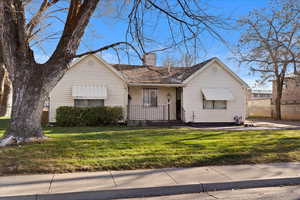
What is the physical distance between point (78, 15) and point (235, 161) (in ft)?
22.7

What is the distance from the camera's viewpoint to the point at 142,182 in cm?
470

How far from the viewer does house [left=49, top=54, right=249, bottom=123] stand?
1531 centimetres

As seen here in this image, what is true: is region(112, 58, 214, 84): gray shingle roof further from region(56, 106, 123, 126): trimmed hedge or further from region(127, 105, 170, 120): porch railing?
region(56, 106, 123, 126): trimmed hedge

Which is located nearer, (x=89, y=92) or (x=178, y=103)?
(x=89, y=92)

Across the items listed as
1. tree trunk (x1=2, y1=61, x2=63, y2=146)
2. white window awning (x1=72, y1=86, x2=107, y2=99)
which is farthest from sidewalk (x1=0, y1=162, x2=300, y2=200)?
white window awning (x1=72, y1=86, x2=107, y2=99)

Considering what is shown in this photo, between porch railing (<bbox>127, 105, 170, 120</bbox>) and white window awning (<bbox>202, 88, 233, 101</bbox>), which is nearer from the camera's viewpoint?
white window awning (<bbox>202, 88, 233, 101</bbox>)

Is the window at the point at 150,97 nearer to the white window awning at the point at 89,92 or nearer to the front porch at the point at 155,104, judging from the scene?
the front porch at the point at 155,104

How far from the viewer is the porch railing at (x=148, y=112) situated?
16406mm

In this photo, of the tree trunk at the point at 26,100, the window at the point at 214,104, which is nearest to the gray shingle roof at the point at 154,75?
the window at the point at 214,104

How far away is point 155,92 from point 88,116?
5.29 meters

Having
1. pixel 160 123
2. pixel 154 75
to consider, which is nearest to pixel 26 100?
pixel 160 123

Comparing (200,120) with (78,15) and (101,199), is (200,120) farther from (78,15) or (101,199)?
(101,199)

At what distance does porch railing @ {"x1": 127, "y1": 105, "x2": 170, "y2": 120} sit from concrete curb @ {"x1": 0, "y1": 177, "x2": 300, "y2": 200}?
38.6ft

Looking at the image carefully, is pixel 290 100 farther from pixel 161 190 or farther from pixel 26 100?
pixel 26 100
